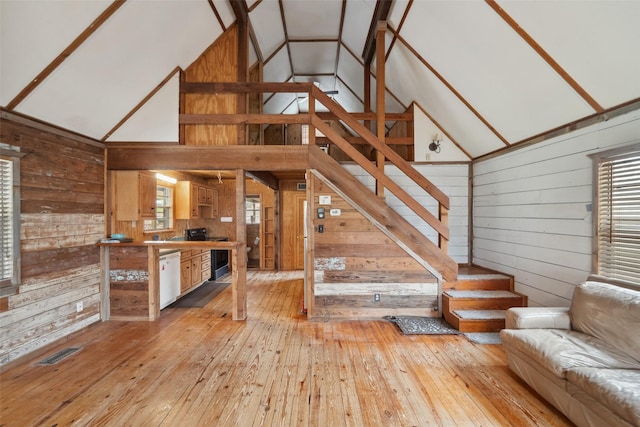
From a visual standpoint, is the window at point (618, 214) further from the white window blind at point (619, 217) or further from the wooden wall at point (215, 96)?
the wooden wall at point (215, 96)

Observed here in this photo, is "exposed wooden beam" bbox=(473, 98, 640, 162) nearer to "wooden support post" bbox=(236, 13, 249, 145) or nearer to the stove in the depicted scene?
"wooden support post" bbox=(236, 13, 249, 145)

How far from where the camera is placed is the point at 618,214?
2.65 meters

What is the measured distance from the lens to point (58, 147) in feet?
10.4

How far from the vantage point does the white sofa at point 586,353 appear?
1.70 meters

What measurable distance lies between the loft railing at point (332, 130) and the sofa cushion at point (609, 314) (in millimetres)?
1506

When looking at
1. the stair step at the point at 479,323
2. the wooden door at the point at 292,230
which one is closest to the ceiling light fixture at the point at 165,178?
the wooden door at the point at 292,230

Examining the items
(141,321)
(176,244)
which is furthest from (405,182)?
(141,321)

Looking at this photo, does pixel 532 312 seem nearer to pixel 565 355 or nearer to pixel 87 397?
pixel 565 355

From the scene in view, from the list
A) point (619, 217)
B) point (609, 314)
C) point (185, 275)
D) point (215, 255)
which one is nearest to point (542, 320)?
point (609, 314)

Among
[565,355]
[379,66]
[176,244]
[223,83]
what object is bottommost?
[565,355]

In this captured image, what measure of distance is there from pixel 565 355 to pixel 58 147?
5461mm

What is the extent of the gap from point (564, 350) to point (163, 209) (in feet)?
19.4

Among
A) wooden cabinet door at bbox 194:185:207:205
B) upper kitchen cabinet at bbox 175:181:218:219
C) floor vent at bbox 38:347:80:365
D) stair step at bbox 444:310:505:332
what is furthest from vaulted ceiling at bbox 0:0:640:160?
floor vent at bbox 38:347:80:365

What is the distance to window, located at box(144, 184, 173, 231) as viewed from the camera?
192 inches
